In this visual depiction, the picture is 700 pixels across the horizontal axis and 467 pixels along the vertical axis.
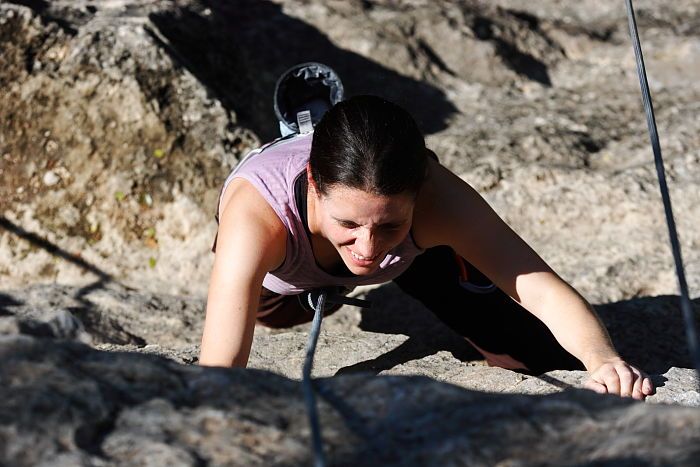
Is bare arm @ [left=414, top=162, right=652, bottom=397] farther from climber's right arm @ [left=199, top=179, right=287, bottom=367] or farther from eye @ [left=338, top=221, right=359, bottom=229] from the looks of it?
climber's right arm @ [left=199, top=179, right=287, bottom=367]

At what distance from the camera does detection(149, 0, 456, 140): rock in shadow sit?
324cm

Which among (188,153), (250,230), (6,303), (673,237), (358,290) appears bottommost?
(6,303)

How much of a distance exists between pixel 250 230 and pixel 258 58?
203 centimetres

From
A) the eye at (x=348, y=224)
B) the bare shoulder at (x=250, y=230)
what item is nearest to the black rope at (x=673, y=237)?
the eye at (x=348, y=224)

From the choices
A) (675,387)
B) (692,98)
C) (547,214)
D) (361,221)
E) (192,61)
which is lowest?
(675,387)

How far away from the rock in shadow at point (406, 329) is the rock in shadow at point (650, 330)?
1.30ft

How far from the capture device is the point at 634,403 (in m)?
1.14

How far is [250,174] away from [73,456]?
936 mm

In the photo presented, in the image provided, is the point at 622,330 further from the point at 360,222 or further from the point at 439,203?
the point at 360,222

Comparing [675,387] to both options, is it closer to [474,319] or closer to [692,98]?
[474,319]

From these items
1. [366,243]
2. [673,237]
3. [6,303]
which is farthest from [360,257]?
[6,303]

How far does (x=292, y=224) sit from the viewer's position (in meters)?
1.80

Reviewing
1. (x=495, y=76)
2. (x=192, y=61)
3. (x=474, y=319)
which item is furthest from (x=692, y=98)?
(x=192, y=61)

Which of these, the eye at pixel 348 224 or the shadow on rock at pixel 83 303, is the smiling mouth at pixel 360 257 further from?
the shadow on rock at pixel 83 303
